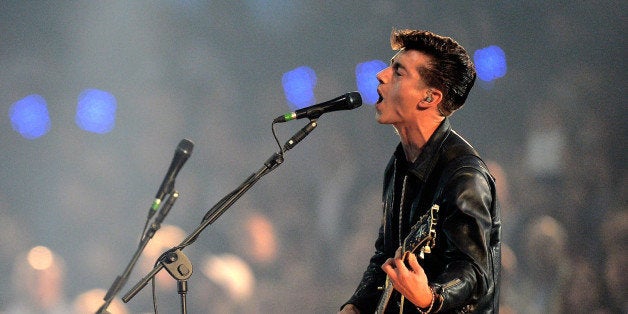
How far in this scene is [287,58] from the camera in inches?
221

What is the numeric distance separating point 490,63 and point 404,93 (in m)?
2.92

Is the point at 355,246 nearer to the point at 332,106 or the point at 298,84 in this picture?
the point at 298,84

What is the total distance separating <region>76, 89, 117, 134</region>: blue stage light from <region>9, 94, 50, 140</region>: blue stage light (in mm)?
247

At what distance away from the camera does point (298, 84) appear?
221 inches

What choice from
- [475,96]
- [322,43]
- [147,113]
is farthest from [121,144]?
[475,96]

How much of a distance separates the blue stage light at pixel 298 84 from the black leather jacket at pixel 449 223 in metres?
2.79

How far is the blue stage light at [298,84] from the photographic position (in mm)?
5598

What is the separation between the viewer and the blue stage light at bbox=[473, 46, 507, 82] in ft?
17.5

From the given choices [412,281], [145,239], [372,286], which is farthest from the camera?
[145,239]

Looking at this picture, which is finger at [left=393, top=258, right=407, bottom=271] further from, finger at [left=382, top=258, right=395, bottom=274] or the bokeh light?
the bokeh light

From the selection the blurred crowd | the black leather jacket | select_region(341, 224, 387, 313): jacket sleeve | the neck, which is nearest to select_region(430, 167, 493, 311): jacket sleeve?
the black leather jacket

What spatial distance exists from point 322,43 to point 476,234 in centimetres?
360

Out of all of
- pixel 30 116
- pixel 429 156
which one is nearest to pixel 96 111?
pixel 30 116

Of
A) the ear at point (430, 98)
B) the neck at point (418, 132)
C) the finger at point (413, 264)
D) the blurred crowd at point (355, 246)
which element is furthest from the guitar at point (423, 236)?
the blurred crowd at point (355, 246)
